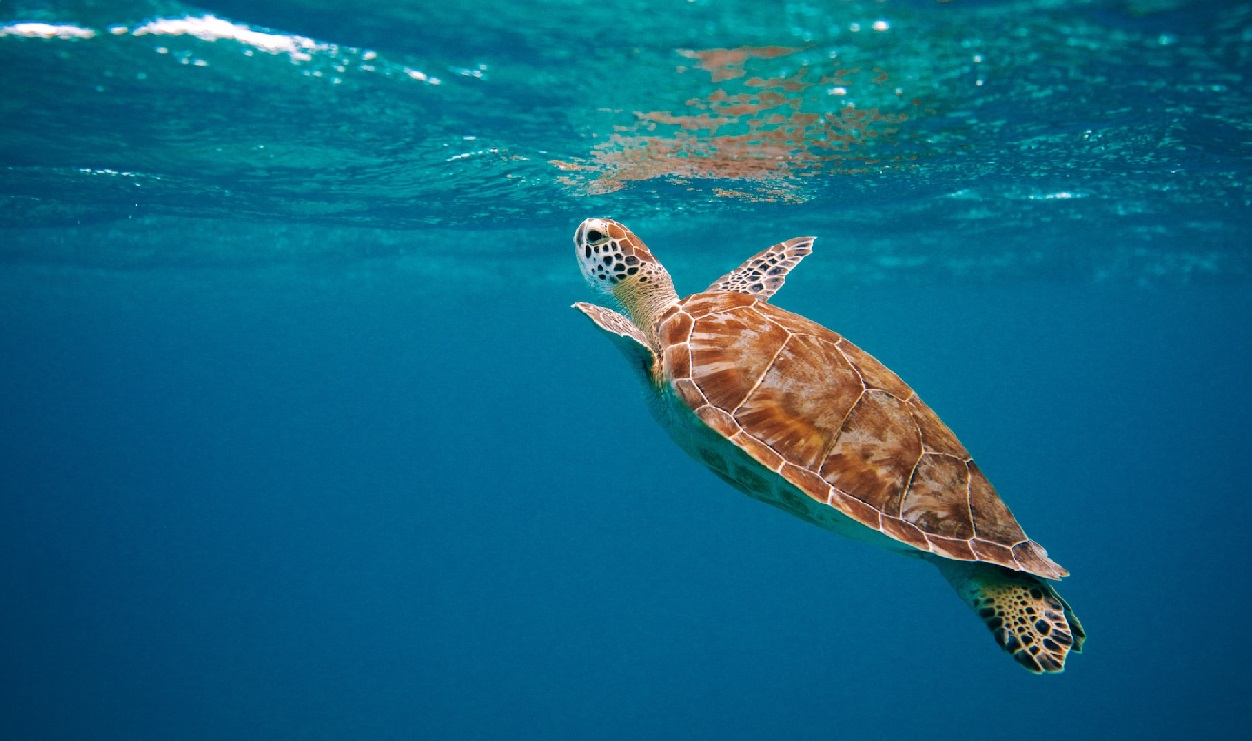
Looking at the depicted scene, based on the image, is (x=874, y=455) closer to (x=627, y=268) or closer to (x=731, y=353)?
(x=731, y=353)

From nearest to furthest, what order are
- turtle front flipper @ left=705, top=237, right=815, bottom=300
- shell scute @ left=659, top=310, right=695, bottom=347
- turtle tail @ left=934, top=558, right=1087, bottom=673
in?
1. turtle tail @ left=934, top=558, right=1087, bottom=673
2. shell scute @ left=659, top=310, right=695, bottom=347
3. turtle front flipper @ left=705, top=237, right=815, bottom=300

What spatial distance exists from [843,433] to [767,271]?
2.42 metres

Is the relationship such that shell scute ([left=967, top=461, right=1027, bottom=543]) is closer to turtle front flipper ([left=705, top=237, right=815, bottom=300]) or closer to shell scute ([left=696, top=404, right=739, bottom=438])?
shell scute ([left=696, top=404, right=739, bottom=438])

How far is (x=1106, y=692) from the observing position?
2689 cm

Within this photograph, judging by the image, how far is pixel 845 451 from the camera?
359 centimetres

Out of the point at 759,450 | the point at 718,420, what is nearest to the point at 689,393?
the point at 718,420

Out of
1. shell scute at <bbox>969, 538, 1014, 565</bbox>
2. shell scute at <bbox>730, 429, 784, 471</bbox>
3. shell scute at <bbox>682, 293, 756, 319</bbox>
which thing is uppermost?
shell scute at <bbox>682, 293, 756, 319</bbox>

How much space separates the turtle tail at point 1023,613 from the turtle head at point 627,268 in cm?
266

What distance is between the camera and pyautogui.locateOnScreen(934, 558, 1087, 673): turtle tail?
3.19m

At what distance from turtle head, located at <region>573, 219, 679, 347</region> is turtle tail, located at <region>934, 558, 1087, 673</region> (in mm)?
2660

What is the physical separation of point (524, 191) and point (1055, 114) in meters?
9.85

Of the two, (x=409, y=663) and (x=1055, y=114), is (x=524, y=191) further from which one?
(x=409, y=663)

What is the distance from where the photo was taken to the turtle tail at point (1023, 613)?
10.5ft

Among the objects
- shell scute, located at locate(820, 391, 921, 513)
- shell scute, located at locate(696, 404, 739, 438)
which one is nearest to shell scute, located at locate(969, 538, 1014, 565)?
shell scute, located at locate(820, 391, 921, 513)
